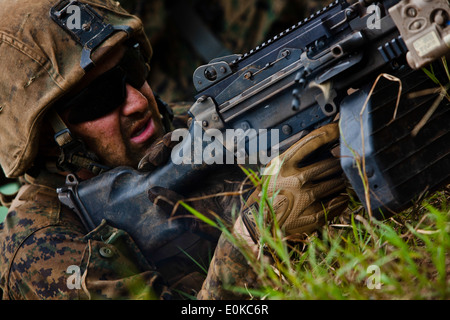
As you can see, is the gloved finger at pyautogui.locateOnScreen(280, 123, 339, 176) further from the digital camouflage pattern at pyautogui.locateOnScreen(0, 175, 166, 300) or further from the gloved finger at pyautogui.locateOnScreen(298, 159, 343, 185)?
the digital camouflage pattern at pyautogui.locateOnScreen(0, 175, 166, 300)

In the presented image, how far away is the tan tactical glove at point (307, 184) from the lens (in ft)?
7.47

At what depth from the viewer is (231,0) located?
492 cm

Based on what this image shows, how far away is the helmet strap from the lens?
2994 mm

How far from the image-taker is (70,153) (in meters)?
3.05

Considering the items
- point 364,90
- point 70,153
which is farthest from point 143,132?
point 364,90

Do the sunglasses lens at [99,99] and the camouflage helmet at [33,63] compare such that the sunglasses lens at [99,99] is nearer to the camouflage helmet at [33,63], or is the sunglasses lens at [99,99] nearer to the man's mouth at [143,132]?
the camouflage helmet at [33,63]

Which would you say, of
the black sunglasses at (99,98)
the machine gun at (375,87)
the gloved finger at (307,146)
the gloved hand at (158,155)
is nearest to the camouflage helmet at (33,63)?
the black sunglasses at (99,98)

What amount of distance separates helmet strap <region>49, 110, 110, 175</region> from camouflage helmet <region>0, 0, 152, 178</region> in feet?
0.33

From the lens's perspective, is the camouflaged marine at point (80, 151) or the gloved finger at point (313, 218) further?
the camouflaged marine at point (80, 151)

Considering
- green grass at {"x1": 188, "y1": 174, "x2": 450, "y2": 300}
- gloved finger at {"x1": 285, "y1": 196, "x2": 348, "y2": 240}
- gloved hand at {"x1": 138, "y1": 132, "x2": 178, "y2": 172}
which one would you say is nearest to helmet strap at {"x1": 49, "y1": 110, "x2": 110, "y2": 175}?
gloved hand at {"x1": 138, "y1": 132, "x2": 178, "y2": 172}

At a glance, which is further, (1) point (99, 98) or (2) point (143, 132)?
(2) point (143, 132)

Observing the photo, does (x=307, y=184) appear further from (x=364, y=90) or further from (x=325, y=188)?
(x=364, y=90)

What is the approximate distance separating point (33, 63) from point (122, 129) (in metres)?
0.62

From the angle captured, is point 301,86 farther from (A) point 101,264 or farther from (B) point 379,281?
(A) point 101,264
